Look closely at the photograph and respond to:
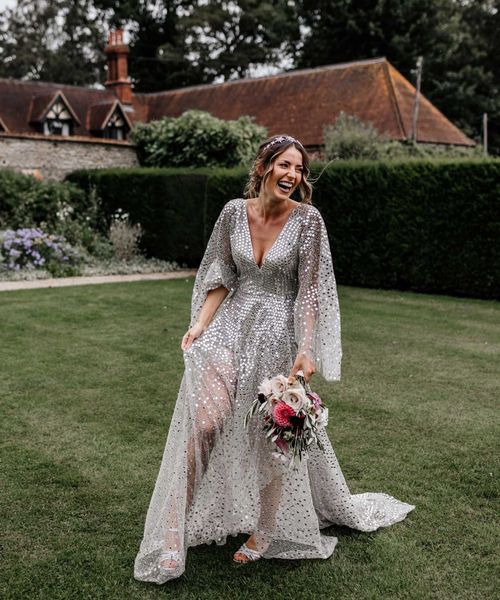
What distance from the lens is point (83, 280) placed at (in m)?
13.6

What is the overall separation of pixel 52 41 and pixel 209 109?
19888 mm

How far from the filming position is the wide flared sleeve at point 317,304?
326cm

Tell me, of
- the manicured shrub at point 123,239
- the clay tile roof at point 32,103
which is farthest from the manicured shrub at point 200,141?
the clay tile roof at point 32,103

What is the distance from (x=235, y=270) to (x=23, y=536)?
1.69m

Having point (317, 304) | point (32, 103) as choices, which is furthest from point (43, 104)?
point (317, 304)

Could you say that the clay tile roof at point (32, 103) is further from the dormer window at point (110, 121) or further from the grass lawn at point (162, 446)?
the grass lawn at point (162, 446)

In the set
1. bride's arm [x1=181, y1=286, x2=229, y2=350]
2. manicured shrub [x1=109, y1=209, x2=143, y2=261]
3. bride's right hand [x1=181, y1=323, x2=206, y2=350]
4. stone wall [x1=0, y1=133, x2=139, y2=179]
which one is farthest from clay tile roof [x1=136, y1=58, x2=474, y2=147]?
bride's right hand [x1=181, y1=323, x2=206, y2=350]

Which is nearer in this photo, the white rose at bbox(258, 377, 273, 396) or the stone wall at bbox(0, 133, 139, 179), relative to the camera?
the white rose at bbox(258, 377, 273, 396)

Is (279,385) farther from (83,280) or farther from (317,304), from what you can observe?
(83,280)

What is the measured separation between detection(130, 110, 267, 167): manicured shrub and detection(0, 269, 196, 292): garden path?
5.72m

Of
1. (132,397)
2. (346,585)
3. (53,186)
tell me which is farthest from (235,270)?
(53,186)

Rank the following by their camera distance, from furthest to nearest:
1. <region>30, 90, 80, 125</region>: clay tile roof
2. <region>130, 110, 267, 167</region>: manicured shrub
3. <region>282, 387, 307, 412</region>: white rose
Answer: <region>30, 90, 80, 125</region>: clay tile roof
<region>130, 110, 267, 167</region>: manicured shrub
<region>282, 387, 307, 412</region>: white rose

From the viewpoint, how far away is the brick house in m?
20.0

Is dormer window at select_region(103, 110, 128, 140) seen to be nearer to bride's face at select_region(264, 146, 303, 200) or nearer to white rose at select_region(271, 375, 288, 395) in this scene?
bride's face at select_region(264, 146, 303, 200)
